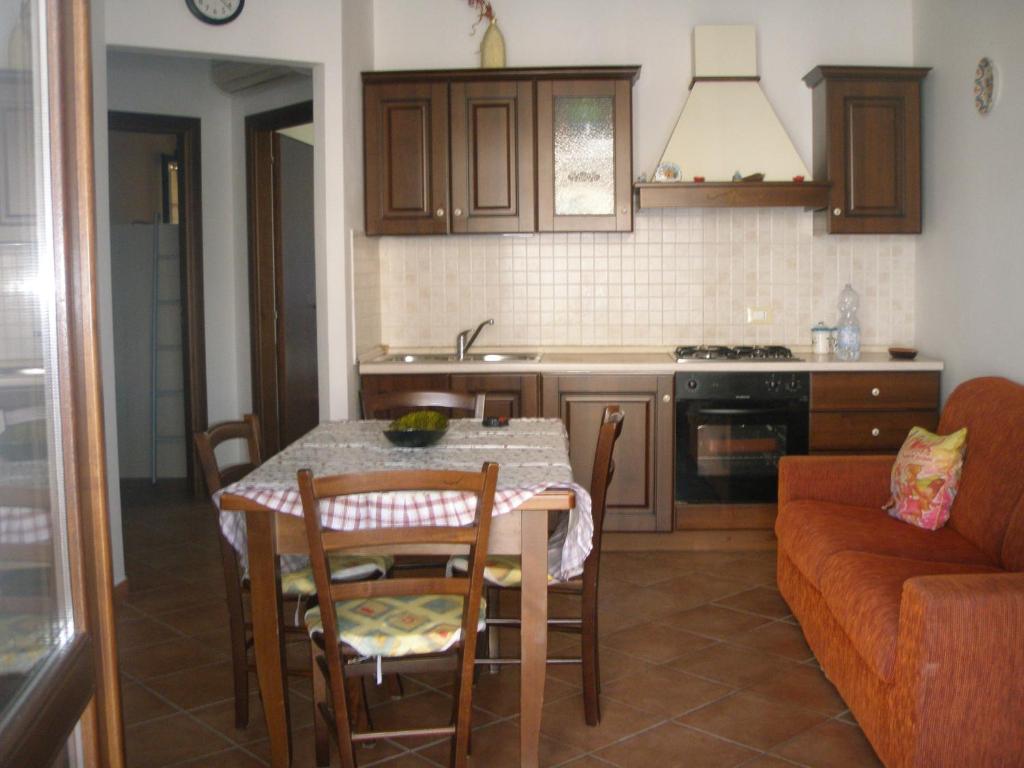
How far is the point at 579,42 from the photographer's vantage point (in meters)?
5.27

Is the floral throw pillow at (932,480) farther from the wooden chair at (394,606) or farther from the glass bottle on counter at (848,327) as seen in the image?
the wooden chair at (394,606)

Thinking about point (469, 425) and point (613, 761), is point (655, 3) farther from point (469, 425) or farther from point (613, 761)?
point (613, 761)

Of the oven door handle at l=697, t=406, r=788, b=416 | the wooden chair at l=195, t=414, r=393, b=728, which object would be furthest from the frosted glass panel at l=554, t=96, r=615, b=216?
the wooden chair at l=195, t=414, r=393, b=728

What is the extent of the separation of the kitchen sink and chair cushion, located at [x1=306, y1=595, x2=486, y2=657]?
239 cm

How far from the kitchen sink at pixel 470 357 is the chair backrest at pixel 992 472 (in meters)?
1.95

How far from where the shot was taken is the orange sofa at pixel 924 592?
7.82ft

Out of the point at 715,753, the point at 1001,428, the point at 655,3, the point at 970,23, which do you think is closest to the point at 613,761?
the point at 715,753

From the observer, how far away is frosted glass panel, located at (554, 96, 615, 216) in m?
4.96

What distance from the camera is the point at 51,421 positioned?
1331 mm

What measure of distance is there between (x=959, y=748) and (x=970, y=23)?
10.4 feet

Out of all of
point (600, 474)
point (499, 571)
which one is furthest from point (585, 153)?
point (499, 571)

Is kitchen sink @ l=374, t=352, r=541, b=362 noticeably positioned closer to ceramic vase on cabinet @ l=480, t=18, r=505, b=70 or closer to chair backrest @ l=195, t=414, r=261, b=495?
ceramic vase on cabinet @ l=480, t=18, r=505, b=70

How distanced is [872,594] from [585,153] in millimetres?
2770

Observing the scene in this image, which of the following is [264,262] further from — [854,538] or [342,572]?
[854,538]
